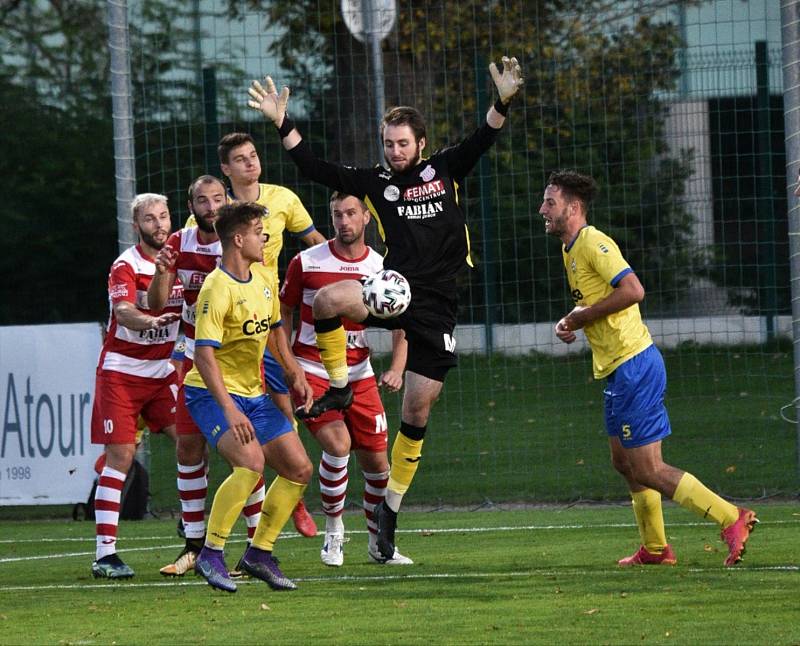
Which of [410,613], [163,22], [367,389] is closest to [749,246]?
[367,389]

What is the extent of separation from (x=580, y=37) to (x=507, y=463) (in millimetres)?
4376

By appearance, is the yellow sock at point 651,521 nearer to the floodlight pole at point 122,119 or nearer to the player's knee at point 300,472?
the player's knee at point 300,472

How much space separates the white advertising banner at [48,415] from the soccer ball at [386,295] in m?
4.70

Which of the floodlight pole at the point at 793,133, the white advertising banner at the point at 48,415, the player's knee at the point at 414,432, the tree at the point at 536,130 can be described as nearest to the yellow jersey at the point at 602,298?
the player's knee at the point at 414,432

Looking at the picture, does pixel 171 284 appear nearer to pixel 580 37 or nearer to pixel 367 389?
pixel 367 389

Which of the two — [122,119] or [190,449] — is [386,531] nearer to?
[190,449]

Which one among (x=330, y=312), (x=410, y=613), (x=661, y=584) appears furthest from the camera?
(x=330, y=312)

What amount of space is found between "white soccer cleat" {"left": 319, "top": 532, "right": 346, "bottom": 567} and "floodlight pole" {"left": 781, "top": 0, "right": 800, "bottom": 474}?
4.44 meters

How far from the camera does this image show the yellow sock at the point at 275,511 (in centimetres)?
759

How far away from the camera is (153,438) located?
15609 mm

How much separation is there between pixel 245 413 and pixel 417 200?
168cm

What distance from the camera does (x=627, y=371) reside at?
8.09m

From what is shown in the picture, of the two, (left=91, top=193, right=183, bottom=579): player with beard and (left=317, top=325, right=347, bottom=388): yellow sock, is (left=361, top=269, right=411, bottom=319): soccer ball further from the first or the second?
(left=91, top=193, right=183, bottom=579): player with beard

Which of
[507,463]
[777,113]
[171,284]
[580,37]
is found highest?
[580,37]
